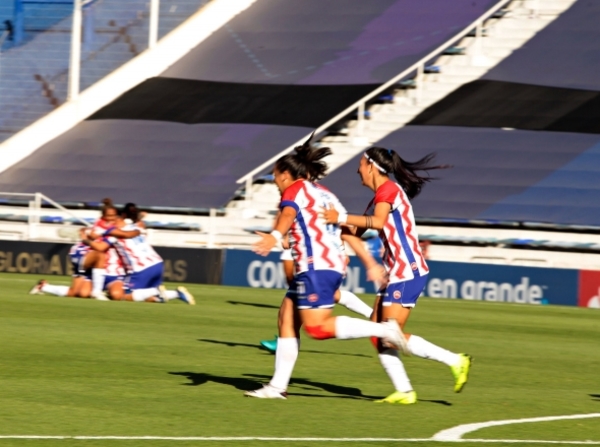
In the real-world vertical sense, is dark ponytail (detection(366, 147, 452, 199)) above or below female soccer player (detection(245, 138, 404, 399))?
above

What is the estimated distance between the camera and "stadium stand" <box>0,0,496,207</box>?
31.9m

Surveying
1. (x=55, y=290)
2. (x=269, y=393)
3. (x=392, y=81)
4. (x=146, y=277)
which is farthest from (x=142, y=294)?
(x=392, y=81)

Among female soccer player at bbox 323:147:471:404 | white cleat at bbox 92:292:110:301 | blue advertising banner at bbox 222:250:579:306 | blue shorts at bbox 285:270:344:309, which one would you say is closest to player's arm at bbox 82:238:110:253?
white cleat at bbox 92:292:110:301

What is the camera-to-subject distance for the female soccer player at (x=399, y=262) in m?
8.14

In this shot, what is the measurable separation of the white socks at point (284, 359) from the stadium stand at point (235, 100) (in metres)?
22.3

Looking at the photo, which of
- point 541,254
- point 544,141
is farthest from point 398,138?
point 541,254

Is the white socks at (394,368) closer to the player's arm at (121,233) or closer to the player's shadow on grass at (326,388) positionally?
the player's shadow on grass at (326,388)

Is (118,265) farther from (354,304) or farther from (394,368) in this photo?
(394,368)

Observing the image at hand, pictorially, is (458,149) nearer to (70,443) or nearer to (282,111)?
(282,111)

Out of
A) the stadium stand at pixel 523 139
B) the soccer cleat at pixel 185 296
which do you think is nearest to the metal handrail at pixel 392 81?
the stadium stand at pixel 523 139

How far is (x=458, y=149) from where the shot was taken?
30.3 m

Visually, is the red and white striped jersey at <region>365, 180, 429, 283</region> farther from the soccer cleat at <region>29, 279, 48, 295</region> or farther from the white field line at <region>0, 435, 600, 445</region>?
the soccer cleat at <region>29, 279, 48, 295</region>

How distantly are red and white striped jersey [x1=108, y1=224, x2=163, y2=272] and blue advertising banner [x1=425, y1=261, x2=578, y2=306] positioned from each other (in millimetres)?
8288

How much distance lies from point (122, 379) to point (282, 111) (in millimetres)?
25309
